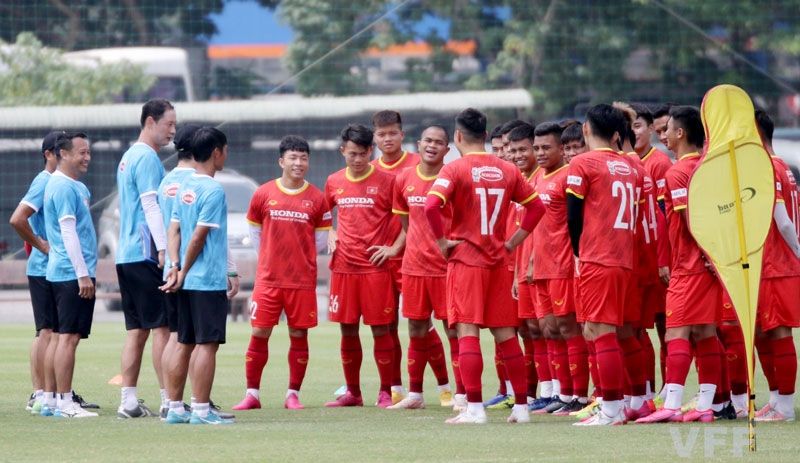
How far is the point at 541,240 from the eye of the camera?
9.59 meters

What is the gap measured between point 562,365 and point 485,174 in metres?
1.82

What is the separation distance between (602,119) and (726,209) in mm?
1615

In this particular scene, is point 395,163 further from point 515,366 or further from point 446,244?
point 515,366

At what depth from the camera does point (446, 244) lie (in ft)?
28.3

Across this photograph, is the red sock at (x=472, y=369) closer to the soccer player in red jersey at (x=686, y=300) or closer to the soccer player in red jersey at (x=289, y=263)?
the soccer player in red jersey at (x=686, y=300)

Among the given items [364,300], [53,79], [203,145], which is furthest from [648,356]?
[53,79]

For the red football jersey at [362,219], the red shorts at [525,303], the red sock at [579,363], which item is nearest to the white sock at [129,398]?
the red football jersey at [362,219]

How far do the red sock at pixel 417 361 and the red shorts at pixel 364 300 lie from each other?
304mm

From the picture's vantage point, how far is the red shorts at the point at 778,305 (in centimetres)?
870

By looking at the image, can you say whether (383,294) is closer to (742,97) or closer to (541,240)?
(541,240)

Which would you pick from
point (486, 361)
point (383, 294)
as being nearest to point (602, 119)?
point (383, 294)

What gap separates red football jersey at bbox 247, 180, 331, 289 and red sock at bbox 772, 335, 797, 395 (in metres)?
3.52

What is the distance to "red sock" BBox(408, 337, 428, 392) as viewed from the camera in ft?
33.1

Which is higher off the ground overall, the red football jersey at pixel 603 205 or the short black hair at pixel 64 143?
the short black hair at pixel 64 143
